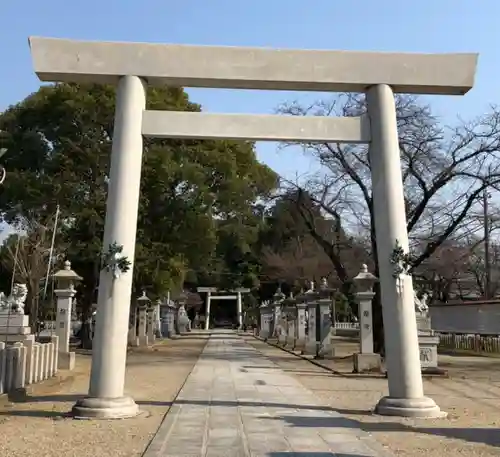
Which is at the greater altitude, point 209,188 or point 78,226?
point 209,188

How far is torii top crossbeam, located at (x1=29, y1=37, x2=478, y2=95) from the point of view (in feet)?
29.3

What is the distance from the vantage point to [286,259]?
131 feet

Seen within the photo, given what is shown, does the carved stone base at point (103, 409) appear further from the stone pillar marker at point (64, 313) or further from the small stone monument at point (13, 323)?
the stone pillar marker at point (64, 313)

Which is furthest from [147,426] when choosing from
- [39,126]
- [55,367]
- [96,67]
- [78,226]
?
[39,126]

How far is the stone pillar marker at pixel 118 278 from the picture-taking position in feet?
27.5

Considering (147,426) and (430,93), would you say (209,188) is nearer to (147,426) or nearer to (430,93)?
(430,93)

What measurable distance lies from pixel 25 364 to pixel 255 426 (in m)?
5.79

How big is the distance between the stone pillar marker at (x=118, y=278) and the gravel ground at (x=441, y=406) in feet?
11.3

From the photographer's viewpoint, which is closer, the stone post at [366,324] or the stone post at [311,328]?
the stone post at [366,324]

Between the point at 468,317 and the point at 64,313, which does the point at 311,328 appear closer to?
the point at 468,317

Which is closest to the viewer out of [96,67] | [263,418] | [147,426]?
[147,426]

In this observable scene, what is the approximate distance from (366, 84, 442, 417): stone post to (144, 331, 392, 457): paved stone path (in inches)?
40.2

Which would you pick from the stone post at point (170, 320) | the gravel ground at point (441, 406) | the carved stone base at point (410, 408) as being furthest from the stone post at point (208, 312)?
the carved stone base at point (410, 408)

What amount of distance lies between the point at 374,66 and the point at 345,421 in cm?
534
